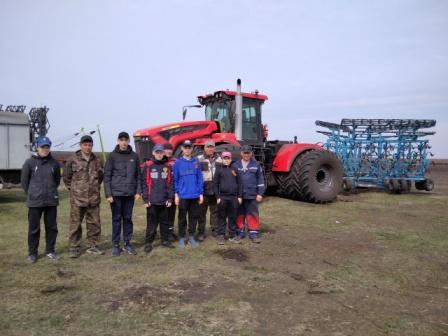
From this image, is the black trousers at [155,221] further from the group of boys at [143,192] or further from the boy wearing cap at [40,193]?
the boy wearing cap at [40,193]

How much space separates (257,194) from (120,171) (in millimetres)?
2192

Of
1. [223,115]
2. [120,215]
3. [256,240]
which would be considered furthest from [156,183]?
[223,115]

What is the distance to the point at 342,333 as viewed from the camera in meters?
3.36

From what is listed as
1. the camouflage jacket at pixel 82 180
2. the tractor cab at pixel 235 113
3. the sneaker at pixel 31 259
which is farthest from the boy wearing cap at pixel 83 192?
the tractor cab at pixel 235 113

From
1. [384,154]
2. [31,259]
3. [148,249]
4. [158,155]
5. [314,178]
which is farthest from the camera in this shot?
[384,154]

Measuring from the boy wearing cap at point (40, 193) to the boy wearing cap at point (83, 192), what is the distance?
0.67ft

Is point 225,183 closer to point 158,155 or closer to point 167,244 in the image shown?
point 158,155

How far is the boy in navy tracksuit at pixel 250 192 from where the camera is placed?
662 centimetres

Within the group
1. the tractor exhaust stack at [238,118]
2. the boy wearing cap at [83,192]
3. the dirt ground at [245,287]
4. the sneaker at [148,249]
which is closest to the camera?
the dirt ground at [245,287]

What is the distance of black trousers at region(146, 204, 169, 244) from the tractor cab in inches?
168

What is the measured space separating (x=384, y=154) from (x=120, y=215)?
10.2 metres

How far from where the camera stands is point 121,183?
5.64m

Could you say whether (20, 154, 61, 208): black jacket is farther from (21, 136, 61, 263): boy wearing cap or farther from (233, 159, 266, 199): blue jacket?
(233, 159, 266, 199): blue jacket

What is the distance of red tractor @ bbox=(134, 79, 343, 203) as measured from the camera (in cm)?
971
